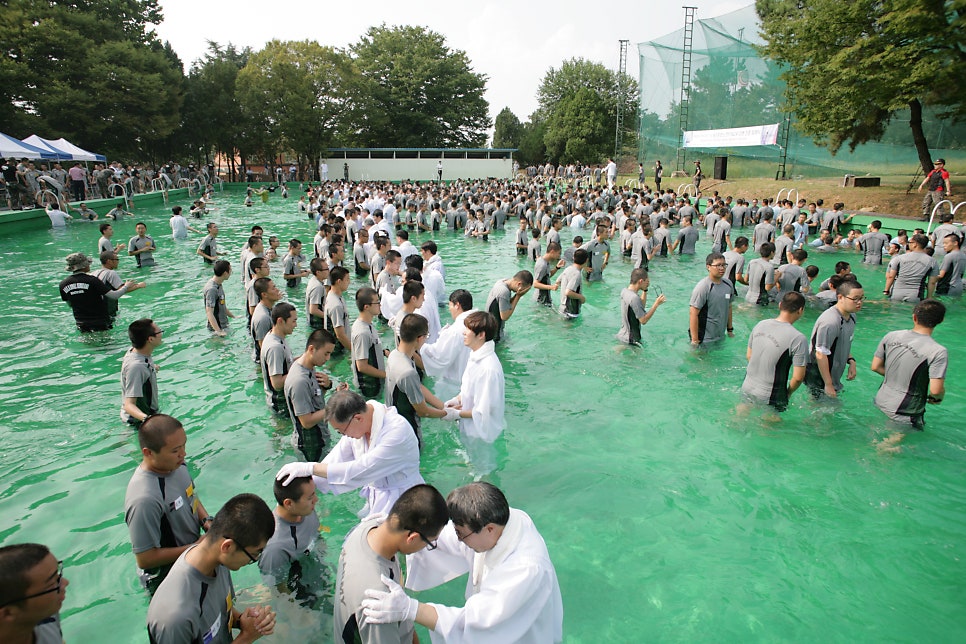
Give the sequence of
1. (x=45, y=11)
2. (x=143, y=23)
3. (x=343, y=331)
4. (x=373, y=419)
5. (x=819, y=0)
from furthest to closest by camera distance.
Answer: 1. (x=143, y=23)
2. (x=45, y=11)
3. (x=819, y=0)
4. (x=343, y=331)
5. (x=373, y=419)

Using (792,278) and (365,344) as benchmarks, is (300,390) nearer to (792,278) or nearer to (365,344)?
(365,344)

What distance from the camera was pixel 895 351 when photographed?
5.25 m

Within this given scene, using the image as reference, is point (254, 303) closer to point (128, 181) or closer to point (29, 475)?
point (29, 475)

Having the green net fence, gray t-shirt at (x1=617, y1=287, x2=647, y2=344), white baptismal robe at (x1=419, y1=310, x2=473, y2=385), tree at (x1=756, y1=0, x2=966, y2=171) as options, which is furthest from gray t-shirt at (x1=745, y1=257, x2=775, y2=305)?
the green net fence

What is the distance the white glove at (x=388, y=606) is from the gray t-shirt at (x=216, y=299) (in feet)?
23.9

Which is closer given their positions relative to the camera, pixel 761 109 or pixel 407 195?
pixel 407 195

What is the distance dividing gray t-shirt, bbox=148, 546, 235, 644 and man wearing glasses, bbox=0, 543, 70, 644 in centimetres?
37

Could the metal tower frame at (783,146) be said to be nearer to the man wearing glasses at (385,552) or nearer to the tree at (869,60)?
the tree at (869,60)

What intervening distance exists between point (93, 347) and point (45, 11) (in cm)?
3550

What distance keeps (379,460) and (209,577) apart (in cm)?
113

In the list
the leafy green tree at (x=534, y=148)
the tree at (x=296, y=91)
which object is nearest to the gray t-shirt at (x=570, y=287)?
the tree at (x=296, y=91)

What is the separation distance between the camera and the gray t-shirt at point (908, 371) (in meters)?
4.96

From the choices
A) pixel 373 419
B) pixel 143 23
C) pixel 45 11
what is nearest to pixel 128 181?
pixel 45 11

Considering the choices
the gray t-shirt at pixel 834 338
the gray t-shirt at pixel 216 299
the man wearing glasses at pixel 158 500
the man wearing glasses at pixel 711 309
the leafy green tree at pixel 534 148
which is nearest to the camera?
the man wearing glasses at pixel 158 500
